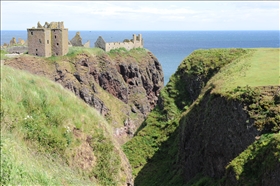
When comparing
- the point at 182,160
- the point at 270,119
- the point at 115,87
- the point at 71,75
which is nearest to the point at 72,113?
the point at 270,119

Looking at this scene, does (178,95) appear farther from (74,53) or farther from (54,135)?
(54,135)

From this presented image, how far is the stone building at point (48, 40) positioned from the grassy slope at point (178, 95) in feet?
69.4

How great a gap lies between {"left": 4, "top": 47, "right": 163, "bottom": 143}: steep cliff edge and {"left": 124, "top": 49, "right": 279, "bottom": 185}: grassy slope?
1469 cm

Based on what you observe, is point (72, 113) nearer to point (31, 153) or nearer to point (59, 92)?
point (59, 92)

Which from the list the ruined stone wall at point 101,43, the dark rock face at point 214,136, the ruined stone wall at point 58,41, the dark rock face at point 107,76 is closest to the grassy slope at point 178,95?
the dark rock face at point 214,136

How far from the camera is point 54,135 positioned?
15.8 m

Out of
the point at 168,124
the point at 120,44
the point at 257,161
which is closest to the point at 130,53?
the point at 120,44

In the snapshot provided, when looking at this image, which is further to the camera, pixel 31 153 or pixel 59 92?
pixel 59 92

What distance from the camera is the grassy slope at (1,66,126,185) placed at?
572 inches

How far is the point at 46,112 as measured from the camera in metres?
16.7

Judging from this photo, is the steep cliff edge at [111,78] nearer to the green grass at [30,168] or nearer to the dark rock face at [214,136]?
the dark rock face at [214,136]

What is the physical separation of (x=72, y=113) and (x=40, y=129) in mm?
1960

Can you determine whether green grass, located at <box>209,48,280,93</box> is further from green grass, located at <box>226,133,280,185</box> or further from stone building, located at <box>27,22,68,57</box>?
stone building, located at <box>27,22,68,57</box>

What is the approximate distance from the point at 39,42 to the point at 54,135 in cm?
4776
